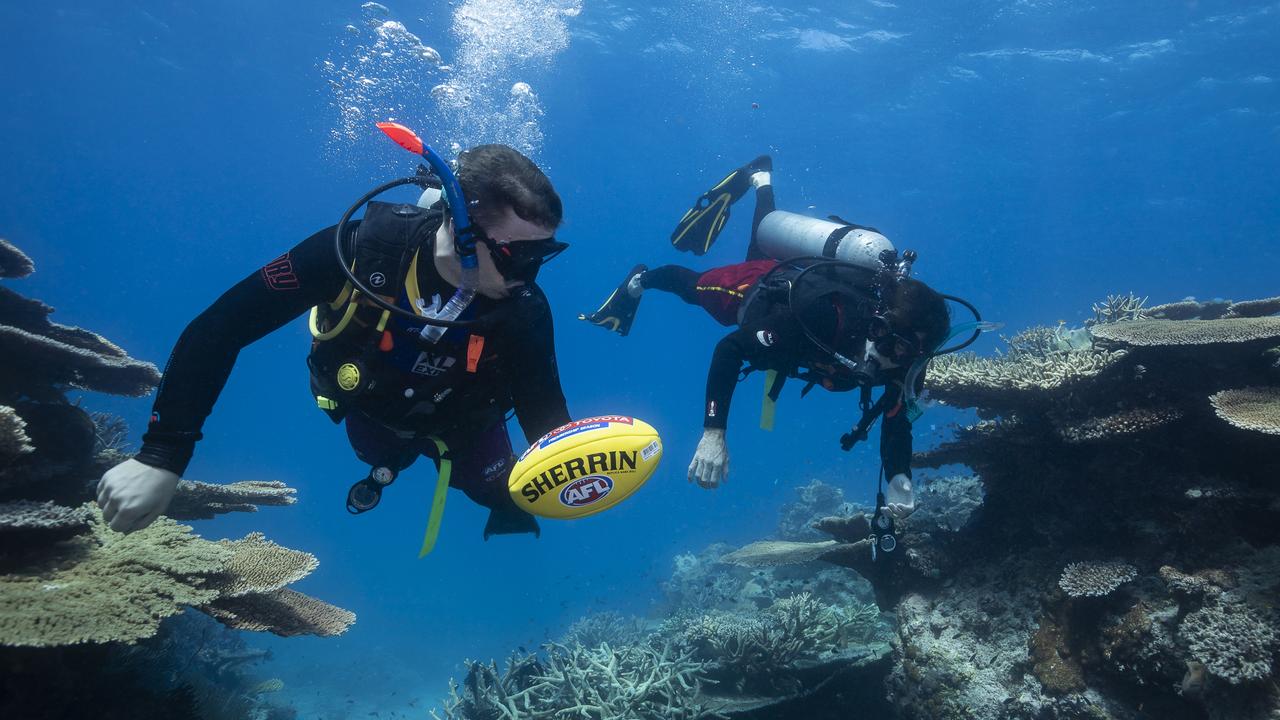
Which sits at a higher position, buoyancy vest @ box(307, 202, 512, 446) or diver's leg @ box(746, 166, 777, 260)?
diver's leg @ box(746, 166, 777, 260)

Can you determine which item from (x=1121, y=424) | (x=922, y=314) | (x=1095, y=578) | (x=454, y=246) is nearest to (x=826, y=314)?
(x=922, y=314)

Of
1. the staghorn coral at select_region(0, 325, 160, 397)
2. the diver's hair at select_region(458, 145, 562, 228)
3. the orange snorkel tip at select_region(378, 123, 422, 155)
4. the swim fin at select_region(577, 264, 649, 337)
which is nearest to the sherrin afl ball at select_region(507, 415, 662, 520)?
the diver's hair at select_region(458, 145, 562, 228)

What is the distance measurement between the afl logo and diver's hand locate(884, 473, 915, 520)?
11.2 ft

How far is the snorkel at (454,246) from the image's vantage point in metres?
2.69

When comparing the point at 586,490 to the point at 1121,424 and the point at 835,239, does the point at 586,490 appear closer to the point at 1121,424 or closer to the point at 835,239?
the point at 1121,424

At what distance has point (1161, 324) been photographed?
5395 mm

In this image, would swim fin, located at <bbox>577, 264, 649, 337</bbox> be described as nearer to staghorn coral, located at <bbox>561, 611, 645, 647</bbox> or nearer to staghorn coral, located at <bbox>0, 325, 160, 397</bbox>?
staghorn coral, located at <bbox>0, 325, 160, 397</bbox>

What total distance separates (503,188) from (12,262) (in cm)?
735

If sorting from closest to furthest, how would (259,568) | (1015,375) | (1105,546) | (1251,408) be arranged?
(259,568) < (1251,408) < (1105,546) < (1015,375)

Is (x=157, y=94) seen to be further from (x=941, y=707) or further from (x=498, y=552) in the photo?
(x=941, y=707)

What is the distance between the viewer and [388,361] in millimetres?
3264

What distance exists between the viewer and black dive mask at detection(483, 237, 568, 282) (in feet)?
9.48

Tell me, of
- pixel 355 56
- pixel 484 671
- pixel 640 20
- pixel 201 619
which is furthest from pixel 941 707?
pixel 355 56

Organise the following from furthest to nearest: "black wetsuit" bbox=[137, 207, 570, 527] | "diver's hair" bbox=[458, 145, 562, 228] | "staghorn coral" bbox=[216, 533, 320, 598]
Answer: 1. "staghorn coral" bbox=[216, 533, 320, 598]
2. "diver's hair" bbox=[458, 145, 562, 228]
3. "black wetsuit" bbox=[137, 207, 570, 527]
